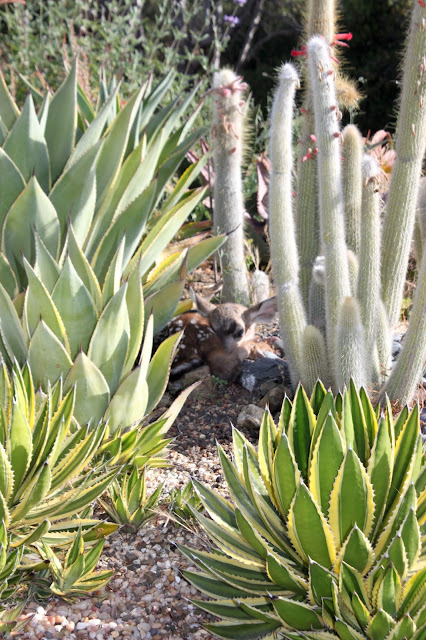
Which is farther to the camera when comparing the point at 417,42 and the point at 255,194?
the point at 255,194

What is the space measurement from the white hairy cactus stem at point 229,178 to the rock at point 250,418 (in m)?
0.98

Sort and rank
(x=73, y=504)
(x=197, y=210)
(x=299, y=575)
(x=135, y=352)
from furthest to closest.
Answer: (x=197, y=210)
(x=135, y=352)
(x=73, y=504)
(x=299, y=575)

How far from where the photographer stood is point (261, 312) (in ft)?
11.2

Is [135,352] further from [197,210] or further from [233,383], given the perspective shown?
[197,210]

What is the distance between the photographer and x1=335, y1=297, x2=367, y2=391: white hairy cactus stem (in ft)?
8.46

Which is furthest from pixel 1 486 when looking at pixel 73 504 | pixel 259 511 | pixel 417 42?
pixel 417 42

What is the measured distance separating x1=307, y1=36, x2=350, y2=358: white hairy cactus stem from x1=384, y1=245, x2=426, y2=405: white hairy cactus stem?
0.30 meters

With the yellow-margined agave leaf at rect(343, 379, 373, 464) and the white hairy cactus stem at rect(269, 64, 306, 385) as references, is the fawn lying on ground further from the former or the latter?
the yellow-margined agave leaf at rect(343, 379, 373, 464)

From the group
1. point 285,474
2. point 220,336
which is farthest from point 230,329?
point 285,474

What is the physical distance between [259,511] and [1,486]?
698 mm

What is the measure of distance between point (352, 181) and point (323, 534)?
6.72 ft

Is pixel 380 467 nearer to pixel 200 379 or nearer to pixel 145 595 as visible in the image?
pixel 145 595

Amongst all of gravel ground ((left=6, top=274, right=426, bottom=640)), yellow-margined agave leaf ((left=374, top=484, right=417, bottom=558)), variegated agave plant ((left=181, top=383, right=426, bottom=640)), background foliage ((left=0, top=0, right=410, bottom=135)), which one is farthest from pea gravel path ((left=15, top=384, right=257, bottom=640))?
background foliage ((left=0, top=0, right=410, bottom=135))

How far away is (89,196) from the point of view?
8.87ft
